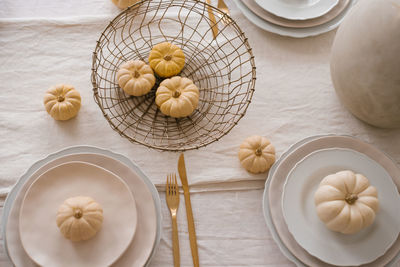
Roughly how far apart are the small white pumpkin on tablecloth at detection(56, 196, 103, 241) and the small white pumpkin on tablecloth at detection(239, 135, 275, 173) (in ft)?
1.50

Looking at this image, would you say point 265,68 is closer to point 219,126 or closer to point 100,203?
point 219,126

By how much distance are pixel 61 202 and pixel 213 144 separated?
1.61 feet

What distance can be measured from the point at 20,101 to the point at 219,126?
654 millimetres

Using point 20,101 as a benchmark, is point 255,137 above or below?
below

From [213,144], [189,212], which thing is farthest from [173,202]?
[213,144]

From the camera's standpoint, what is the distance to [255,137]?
3.99 feet

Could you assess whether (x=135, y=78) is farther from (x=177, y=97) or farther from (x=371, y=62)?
(x=371, y=62)

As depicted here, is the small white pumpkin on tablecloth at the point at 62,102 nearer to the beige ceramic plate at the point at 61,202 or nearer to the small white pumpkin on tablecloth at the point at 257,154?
the beige ceramic plate at the point at 61,202

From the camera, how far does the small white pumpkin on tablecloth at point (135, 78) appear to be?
4.00 ft

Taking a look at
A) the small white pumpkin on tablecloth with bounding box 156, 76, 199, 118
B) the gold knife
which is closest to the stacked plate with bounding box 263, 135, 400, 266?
the gold knife

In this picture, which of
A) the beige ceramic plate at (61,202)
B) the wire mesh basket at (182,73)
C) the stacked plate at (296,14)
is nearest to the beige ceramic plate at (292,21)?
the stacked plate at (296,14)

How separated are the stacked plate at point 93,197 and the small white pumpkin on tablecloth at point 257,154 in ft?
0.97

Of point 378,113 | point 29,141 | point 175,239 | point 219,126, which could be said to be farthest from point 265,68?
point 29,141

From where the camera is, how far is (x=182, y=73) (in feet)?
4.41
